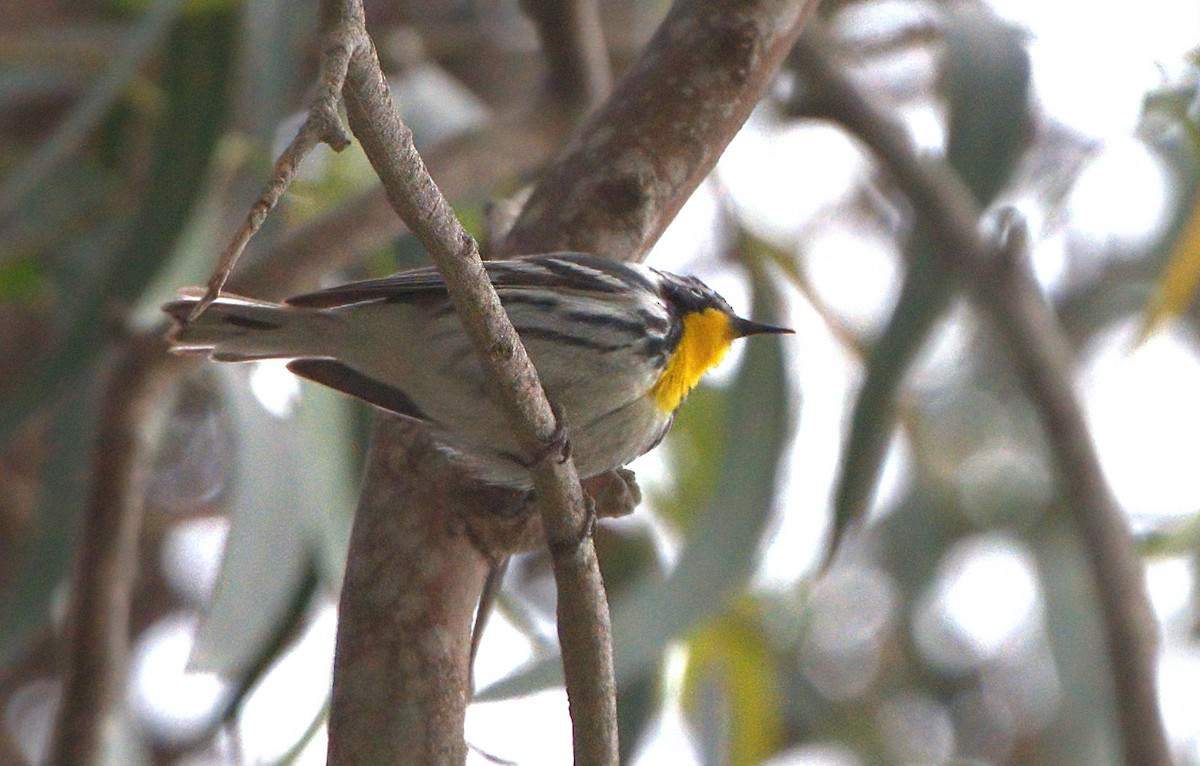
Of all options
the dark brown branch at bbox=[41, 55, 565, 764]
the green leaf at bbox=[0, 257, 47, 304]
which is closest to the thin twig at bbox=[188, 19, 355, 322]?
the dark brown branch at bbox=[41, 55, 565, 764]

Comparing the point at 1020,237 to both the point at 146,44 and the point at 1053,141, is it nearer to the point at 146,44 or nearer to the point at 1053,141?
the point at 146,44

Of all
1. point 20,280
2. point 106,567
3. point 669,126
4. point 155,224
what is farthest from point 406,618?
point 20,280

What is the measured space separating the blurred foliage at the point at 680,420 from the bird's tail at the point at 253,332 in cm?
46

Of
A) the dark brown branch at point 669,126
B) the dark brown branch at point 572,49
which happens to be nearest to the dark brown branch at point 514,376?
the dark brown branch at point 669,126

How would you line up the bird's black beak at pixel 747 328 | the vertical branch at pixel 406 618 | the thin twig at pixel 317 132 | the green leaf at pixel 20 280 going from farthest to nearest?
the green leaf at pixel 20 280, the bird's black beak at pixel 747 328, the vertical branch at pixel 406 618, the thin twig at pixel 317 132

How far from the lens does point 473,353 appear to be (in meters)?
1.67

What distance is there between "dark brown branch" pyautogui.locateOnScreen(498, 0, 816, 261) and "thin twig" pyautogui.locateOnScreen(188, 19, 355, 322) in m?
0.77

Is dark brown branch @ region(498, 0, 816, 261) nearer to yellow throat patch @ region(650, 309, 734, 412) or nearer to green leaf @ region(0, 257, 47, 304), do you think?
yellow throat patch @ region(650, 309, 734, 412)

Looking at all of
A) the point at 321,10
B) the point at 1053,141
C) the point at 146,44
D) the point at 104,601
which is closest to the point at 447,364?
the point at 321,10

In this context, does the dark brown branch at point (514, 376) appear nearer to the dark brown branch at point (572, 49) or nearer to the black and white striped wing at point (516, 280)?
the black and white striped wing at point (516, 280)

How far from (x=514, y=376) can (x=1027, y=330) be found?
7.56 ft

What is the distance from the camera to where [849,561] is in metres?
5.29

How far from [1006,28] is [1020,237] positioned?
1.55 feet

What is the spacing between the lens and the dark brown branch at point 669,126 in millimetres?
1727
